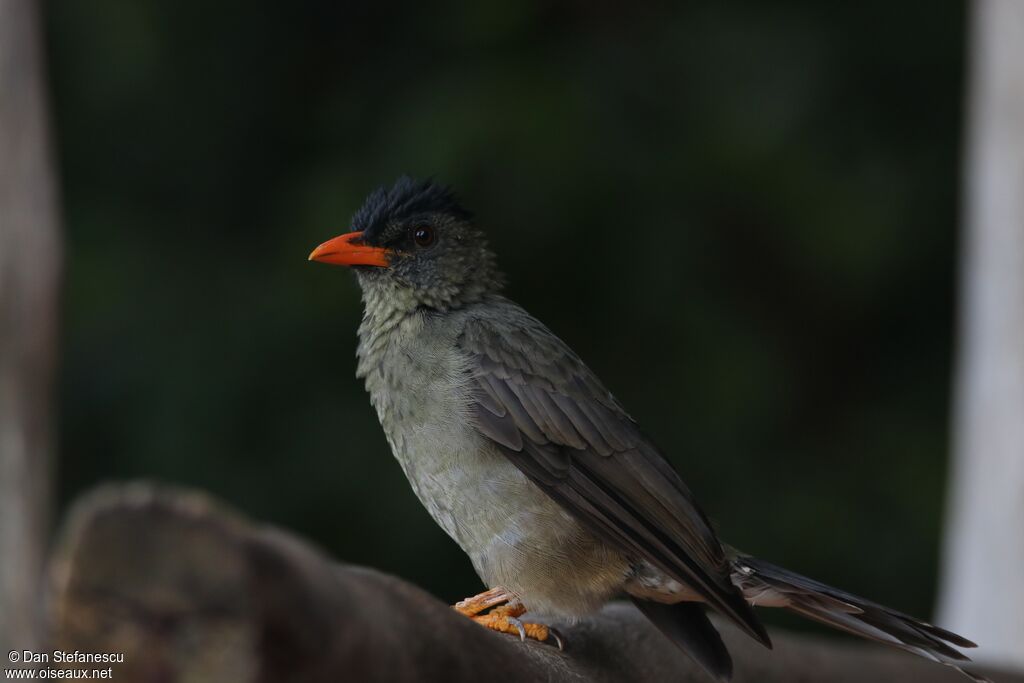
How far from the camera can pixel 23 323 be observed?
4.11m

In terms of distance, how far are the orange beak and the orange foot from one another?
3.30ft

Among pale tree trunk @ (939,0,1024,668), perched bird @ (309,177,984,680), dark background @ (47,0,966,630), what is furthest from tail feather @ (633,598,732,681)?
pale tree trunk @ (939,0,1024,668)

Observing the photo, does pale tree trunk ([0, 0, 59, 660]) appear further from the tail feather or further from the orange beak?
the tail feather

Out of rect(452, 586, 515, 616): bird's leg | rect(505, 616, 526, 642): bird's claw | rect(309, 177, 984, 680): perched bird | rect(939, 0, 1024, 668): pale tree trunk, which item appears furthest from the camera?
rect(939, 0, 1024, 668): pale tree trunk

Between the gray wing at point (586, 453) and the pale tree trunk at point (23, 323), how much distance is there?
5.21ft

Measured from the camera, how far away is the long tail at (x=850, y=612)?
2.94 metres

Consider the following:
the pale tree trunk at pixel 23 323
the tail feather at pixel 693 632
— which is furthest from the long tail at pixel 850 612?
the pale tree trunk at pixel 23 323

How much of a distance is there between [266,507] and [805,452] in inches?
108

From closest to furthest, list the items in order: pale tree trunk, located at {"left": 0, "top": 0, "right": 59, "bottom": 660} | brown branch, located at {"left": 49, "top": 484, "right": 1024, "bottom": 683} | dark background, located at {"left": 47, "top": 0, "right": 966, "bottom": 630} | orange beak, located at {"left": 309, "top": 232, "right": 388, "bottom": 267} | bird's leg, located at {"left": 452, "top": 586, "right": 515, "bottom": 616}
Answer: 1. brown branch, located at {"left": 49, "top": 484, "right": 1024, "bottom": 683}
2. bird's leg, located at {"left": 452, "top": 586, "right": 515, "bottom": 616}
3. orange beak, located at {"left": 309, "top": 232, "right": 388, "bottom": 267}
4. pale tree trunk, located at {"left": 0, "top": 0, "right": 59, "bottom": 660}
5. dark background, located at {"left": 47, "top": 0, "right": 966, "bottom": 630}

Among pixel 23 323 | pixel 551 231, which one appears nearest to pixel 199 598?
pixel 23 323

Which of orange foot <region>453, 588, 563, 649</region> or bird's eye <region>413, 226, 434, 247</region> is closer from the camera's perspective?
orange foot <region>453, 588, 563, 649</region>

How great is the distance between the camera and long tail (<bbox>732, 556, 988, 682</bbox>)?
294 centimetres

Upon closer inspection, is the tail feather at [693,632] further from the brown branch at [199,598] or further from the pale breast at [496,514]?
the brown branch at [199,598]

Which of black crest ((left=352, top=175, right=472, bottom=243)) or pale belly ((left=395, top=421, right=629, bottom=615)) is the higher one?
black crest ((left=352, top=175, right=472, bottom=243))
